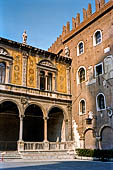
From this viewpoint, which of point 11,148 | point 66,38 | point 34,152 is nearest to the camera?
point 34,152

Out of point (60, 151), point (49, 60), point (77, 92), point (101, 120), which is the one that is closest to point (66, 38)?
point (49, 60)

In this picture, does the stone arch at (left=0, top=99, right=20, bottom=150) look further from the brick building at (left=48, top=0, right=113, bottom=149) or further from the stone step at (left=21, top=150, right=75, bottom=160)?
the brick building at (left=48, top=0, right=113, bottom=149)

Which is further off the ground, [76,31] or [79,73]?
[76,31]

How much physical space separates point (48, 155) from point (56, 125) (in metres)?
4.76

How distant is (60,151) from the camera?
17.9 metres

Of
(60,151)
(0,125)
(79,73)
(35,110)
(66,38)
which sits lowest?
(60,151)

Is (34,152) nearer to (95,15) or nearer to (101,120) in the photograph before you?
(101,120)

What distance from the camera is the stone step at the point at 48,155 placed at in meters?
15.6

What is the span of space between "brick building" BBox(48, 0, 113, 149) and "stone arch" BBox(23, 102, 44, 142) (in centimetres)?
379

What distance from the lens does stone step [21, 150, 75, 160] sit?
15.6m

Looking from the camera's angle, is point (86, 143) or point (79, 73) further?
point (79, 73)

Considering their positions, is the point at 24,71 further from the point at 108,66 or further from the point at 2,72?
the point at 108,66

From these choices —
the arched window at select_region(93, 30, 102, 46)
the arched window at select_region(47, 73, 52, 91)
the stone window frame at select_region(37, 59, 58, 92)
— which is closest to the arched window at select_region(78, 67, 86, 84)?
the stone window frame at select_region(37, 59, 58, 92)

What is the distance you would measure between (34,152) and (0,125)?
4.84m
